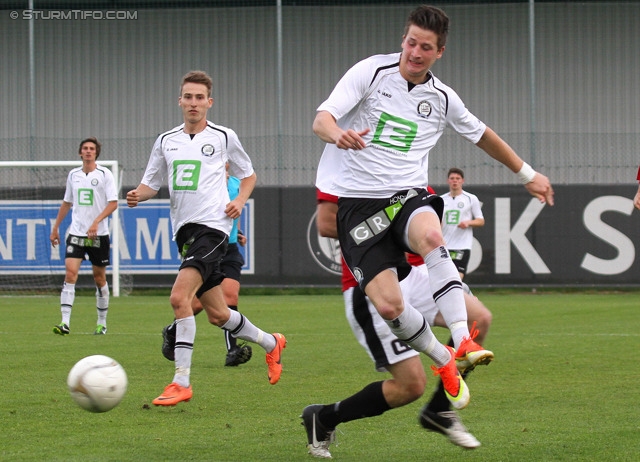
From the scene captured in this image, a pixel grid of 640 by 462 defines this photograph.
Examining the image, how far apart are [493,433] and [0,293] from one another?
16072mm

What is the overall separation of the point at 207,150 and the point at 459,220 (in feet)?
27.6

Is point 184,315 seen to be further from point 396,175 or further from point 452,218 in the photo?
point 452,218

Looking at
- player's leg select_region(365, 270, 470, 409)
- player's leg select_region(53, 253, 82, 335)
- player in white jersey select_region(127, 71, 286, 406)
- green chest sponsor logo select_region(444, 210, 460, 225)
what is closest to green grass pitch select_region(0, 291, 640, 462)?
player's leg select_region(53, 253, 82, 335)

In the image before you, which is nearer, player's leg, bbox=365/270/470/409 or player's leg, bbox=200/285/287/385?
player's leg, bbox=365/270/470/409

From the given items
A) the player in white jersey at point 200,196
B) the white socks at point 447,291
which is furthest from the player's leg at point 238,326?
the white socks at point 447,291

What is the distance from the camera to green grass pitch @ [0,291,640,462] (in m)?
5.56

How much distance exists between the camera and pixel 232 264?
10500 mm

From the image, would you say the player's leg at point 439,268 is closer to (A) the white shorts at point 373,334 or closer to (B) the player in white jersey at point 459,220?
(A) the white shorts at point 373,334

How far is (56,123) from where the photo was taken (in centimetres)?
2639

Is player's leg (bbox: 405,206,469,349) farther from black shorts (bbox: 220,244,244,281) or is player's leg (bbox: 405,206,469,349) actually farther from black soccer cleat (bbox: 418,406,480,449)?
black shorts (bbox: 220,244,244,281)

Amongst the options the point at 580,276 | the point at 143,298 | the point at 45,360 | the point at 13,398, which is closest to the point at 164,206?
the point at 143,298

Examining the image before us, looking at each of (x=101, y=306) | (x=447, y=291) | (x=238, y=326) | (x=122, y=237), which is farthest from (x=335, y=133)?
(x=122, y=237)

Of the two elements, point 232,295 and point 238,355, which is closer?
point 238,355

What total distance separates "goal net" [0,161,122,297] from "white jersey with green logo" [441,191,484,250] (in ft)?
22.5
